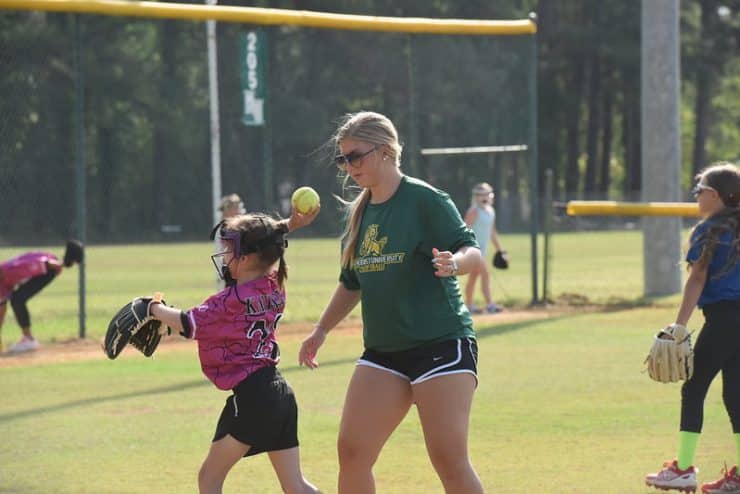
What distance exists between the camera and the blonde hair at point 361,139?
5.66m

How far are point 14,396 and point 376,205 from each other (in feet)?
21.0

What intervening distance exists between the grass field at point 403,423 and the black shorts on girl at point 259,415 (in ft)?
5.90

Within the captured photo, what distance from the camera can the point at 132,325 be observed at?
5.82m

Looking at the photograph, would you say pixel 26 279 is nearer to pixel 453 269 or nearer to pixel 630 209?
pixel 630 209

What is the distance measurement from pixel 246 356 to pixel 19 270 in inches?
373

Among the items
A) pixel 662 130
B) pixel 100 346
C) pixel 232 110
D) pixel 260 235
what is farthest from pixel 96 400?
pixel 232 110

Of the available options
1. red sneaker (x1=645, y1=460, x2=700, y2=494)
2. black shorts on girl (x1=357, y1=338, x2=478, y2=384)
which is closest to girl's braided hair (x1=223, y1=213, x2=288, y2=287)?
black shorts on girl (x1=357, y1=338, x2=478, y2=384)

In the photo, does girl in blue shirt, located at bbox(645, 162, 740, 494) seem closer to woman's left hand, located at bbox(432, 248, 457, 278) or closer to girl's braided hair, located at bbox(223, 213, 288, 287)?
woman's left hand, located at bbox(432, 248, 457, 278)

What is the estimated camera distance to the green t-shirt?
5578 mm

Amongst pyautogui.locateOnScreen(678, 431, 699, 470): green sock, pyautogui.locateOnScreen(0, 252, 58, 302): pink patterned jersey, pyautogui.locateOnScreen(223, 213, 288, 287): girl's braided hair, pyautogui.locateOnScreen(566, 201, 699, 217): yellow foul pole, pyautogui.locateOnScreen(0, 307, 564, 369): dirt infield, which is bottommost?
pyautogui.locateOnScreen(0, 307, 564, 369): dirt infield

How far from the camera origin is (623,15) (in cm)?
6328

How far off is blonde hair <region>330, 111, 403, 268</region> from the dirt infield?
26.8 ft

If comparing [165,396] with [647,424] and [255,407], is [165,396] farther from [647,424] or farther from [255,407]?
[255,407]

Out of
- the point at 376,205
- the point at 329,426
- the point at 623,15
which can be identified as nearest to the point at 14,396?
the point at 329,426
